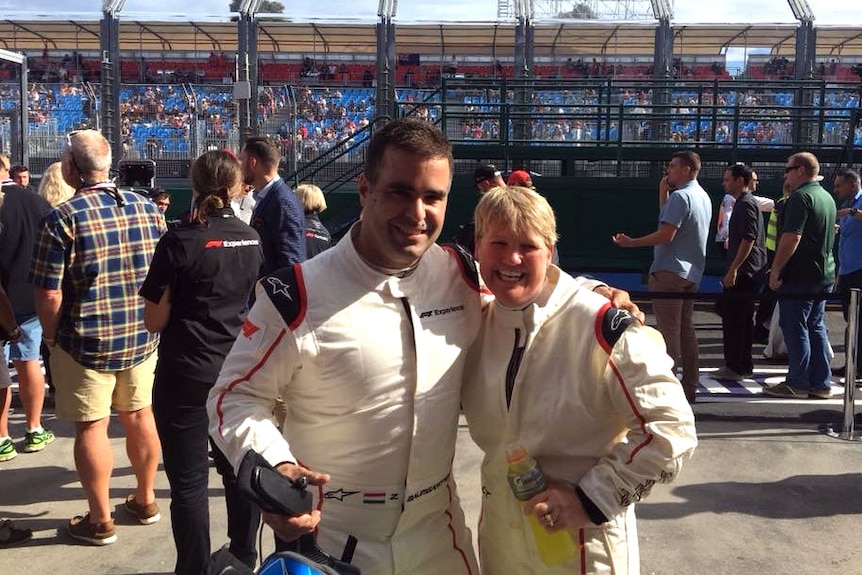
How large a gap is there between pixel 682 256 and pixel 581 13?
14798 mm

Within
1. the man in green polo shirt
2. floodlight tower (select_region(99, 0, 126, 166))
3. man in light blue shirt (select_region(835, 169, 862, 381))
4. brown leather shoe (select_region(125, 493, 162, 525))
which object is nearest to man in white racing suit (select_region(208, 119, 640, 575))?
brown leather shoe (select_region(125, 493, 162, 525))

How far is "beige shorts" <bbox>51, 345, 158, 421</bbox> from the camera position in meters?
4.34

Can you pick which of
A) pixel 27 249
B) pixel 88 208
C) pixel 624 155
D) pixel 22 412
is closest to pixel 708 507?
pixel 88 208

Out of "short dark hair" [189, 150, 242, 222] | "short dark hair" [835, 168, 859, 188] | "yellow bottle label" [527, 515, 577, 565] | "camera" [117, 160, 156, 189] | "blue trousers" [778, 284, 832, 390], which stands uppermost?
"camera" [117, 160, 156, 189]

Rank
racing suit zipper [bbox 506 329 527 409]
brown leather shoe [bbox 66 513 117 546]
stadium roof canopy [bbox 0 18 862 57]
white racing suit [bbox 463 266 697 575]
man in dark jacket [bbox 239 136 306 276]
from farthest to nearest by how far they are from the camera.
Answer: stadium roof canopy [bbox 0 18 862 57] < man in dark jacket [bbox 239 136 306 276] < brown leather shoe [bbox 66 513 117 546] < racing suit zipper [bbox 506 329 527 409] < white racing suit [bbox 463 266 697 575]

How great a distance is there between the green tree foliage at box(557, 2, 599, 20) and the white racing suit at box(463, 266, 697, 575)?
61.1 feet

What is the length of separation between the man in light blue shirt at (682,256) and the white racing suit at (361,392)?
5.18 m

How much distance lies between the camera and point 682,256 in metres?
7.16

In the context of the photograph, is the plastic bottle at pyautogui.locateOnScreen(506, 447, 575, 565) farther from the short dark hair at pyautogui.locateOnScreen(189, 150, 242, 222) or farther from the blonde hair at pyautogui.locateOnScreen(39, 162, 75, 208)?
the blonde hair at pyautogui.locateOnScreen(39, 162, 75, 208)

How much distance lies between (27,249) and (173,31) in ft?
65.9

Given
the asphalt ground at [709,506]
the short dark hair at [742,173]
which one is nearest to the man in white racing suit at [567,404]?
the asphalt ground at [709,506]

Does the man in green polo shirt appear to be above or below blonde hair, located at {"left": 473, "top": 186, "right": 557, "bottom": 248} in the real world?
below

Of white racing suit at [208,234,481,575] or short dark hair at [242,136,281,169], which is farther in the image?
short dark hair at [242,136,281,169]

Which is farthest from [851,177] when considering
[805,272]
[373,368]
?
[373,368]
